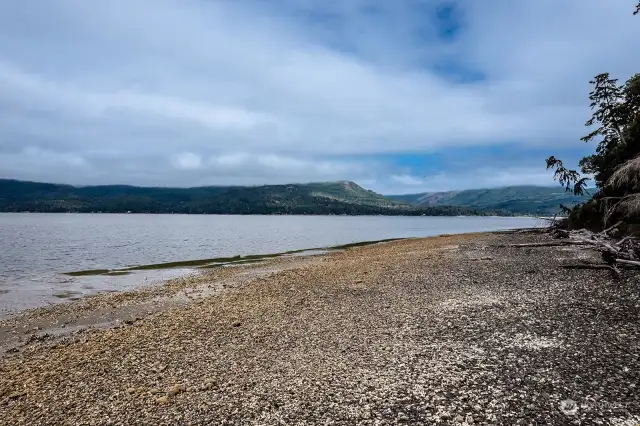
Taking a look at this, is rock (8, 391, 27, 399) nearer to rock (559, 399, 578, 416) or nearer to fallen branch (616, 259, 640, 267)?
rock (559, 399, 578, 416)

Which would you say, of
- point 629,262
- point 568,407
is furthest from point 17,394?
point 629,262

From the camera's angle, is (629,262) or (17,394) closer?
(17,394)

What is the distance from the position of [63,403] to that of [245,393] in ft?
14.1

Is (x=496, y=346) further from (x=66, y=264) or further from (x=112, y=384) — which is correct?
(x=66, y=264)

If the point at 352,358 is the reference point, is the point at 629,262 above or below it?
above

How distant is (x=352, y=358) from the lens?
10625 millimetres

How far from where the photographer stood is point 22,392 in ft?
34.4

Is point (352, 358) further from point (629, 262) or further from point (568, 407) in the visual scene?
point (629, 262)

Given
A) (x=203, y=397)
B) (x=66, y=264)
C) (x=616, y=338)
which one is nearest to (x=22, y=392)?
(x=203, y=397)

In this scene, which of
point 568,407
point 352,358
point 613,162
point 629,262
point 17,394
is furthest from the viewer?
point 613,162

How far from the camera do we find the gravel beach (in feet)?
25.5

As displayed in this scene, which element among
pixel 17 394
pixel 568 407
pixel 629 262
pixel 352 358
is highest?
pixel 629 262

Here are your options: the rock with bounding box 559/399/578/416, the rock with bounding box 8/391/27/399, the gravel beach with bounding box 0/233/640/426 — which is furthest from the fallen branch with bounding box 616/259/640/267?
the rock with bounding box 8/391/27/399

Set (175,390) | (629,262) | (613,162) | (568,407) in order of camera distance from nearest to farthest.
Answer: (568,407)
(175,390)
(629,262)
(613,162)
